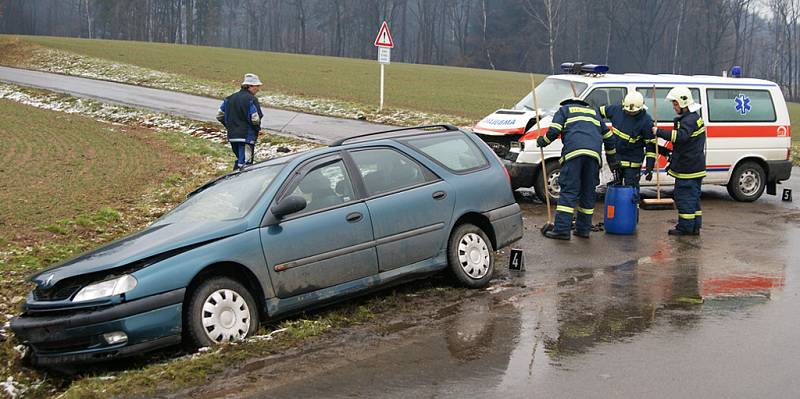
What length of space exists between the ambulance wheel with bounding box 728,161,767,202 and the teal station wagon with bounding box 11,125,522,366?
643 centimetres

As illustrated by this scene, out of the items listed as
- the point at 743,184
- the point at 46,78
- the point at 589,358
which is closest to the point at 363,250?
the point at 589,358

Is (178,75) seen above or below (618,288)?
above

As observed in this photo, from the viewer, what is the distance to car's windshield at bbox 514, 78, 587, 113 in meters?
12.8

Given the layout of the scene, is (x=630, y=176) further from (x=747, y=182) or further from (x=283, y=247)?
(x=283, y=247)

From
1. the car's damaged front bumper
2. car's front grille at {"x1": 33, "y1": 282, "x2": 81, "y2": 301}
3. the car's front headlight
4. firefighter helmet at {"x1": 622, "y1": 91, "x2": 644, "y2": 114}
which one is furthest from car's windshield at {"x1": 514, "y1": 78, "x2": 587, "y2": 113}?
car's front grille at {"x1": 33, "y1": 282, "x2": 81, "y2": 301}

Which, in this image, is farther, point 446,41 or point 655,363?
point 446,41

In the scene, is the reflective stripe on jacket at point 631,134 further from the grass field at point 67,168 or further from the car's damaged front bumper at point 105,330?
the car's damaged front bumper at point 105,330

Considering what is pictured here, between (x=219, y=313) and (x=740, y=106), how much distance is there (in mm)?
9942

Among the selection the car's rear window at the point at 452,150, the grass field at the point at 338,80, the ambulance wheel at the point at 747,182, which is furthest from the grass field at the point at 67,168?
the grass field at the point at 338,80

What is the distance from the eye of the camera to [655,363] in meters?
5.84

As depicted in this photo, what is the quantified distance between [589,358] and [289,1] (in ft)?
388

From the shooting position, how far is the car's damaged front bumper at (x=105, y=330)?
589cm

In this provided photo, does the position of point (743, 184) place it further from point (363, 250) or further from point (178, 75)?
point (178, 75)

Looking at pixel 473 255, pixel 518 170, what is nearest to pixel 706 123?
pixel 518 170
